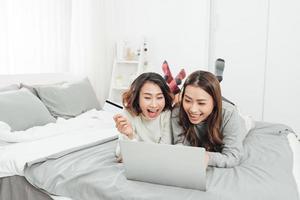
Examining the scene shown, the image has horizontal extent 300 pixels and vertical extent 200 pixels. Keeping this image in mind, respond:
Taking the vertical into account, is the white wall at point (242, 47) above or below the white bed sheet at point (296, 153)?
above

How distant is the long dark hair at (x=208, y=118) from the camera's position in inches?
52.0

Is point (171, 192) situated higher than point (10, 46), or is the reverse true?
point (10, 46)

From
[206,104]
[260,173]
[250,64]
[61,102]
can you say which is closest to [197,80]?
[206,104]

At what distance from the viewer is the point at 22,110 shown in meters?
2.07

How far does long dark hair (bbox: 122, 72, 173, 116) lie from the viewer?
4.70ft

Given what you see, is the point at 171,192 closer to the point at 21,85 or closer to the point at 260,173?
the point at 260,173

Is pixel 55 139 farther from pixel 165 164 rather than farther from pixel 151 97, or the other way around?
pixel 165 164

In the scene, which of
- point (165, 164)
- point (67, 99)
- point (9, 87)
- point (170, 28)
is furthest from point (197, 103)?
point (170, 28)

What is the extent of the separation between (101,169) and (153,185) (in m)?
0.25

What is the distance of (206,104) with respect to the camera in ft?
4.34

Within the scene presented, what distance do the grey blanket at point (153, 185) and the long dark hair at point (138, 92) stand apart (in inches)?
9.4

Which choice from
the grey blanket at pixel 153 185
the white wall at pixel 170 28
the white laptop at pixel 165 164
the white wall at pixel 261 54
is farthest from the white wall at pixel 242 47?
the white laptop at pixel 165 164

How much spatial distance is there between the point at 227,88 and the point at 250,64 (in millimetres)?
327

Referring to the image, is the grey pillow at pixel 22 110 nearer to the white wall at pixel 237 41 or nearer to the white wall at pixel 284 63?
the white wall at pixel 237 41
